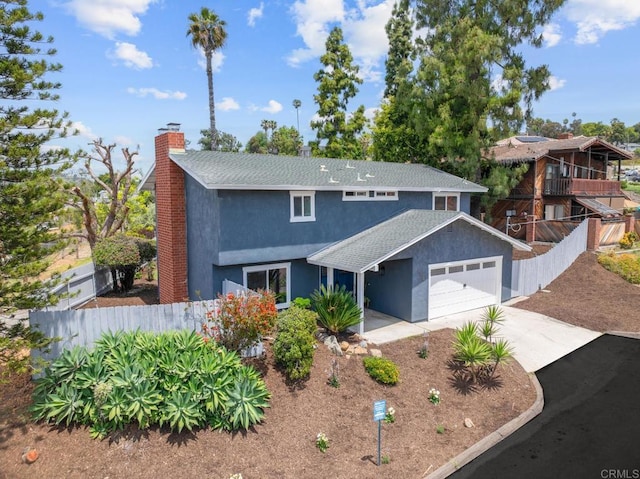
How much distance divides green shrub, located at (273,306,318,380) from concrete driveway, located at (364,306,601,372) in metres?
3.76

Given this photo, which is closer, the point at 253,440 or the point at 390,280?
the point at 253,440

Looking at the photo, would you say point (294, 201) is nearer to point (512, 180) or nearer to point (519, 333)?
point (519, 333)

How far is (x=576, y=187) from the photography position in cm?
3212

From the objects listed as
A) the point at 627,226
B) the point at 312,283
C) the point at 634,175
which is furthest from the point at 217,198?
the point at 634,175

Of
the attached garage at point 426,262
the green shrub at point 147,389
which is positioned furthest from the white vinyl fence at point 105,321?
the attached garage at point 426,262

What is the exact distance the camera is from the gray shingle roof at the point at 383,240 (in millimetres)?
16062

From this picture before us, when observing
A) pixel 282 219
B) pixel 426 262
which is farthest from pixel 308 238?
pixel 426 262

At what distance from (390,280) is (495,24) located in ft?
67.3

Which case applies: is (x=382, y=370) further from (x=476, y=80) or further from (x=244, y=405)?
(x=476, y=80)

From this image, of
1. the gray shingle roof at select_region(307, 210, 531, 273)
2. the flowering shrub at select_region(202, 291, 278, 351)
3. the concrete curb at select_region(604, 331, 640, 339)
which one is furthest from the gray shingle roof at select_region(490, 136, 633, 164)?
the flowering shrub at select_region(202, 291, 278, 351)

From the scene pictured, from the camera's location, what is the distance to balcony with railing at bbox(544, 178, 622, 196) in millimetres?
32000

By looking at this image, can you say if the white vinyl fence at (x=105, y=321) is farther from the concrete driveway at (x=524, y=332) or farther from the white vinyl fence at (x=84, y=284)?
the white vinyl fence at (x=84, y=284)

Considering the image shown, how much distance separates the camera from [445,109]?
28.5m

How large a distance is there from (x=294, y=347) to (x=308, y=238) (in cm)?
722
